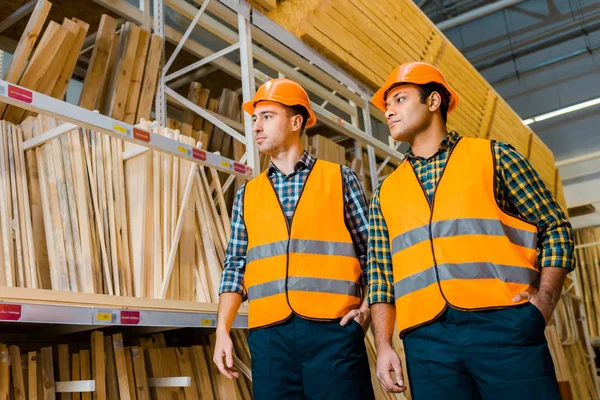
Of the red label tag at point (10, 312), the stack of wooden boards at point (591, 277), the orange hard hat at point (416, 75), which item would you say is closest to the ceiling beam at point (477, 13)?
the stack of wooden boards at point (591, 277)

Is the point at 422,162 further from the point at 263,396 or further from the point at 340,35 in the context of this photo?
the point at 340,35

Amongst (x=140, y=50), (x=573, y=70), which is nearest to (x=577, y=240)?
(x=573, y=70)

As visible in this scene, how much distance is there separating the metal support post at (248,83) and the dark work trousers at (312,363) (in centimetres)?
187

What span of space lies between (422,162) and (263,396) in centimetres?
110

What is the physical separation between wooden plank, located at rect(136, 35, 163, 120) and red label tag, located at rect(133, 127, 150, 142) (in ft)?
5.10

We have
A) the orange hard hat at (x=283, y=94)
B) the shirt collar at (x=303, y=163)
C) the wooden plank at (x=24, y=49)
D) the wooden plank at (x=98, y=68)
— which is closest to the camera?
the shirt collar at (x=303, y=163)

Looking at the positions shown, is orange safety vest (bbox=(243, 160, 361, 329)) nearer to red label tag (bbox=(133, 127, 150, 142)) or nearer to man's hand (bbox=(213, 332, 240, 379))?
man's hand (bbox=(213, 332, 240, 379))

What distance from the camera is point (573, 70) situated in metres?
14.2

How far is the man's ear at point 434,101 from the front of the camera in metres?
2.42

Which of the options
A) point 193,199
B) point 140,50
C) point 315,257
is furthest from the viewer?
point 140,50

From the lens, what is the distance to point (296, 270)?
2443mm

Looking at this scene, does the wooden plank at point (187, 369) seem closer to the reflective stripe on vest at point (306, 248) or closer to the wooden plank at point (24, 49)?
the reflective stripe on vest at point (306, 248)

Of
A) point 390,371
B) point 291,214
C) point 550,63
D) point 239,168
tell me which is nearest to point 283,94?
point 291,214

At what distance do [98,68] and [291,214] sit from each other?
9.27 feet
